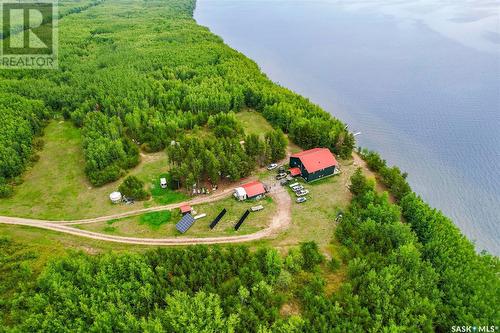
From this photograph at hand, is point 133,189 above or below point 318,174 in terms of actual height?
below

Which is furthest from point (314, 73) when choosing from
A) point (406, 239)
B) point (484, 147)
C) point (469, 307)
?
point (469, 307)

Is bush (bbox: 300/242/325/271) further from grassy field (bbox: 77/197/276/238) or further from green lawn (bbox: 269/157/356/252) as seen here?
grassy field (bbox: 77/197/276/238)

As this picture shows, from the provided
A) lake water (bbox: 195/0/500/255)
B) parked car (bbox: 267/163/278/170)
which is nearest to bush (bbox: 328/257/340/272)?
parked car (bbox: 267/163/278/170)

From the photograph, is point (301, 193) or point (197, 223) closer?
point (197, 223)

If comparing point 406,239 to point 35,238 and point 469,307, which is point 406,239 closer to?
point 469,307

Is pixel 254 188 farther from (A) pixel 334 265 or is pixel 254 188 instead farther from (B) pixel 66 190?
(B) pixel 66 190

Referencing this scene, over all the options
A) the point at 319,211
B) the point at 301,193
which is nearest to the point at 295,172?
the point at 301,193
